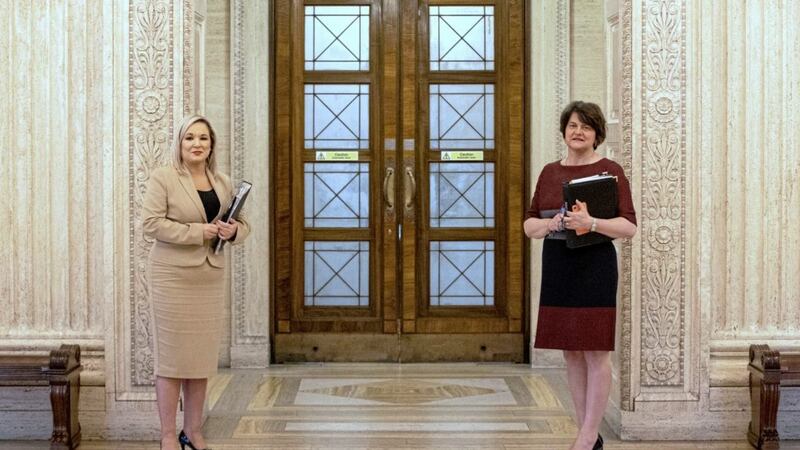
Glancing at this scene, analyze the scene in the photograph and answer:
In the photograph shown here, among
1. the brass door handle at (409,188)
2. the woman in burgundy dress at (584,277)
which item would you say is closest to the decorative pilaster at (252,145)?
the brass door handle at (409,188)

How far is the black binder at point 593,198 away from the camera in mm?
5547

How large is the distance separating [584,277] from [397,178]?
394cm

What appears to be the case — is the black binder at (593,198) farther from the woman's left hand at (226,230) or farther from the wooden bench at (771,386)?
the woman's left hand at (226,230)

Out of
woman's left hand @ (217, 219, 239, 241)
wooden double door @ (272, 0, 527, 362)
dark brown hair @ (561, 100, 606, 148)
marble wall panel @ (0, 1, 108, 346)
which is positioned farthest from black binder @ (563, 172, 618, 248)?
wooden double door @ (272, 0, 527, 362)

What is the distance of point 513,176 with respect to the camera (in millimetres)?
9469

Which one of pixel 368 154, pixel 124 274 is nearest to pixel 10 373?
pixel 124 274

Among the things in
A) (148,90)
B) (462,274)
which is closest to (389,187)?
(462,274)

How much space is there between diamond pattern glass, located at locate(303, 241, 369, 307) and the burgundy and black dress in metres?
3.93

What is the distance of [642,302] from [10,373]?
3.43 m

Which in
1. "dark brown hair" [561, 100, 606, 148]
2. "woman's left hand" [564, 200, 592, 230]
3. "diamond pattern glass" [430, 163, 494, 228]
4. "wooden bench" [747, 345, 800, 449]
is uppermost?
"dark brown hair" [561, 100, 606, 148]

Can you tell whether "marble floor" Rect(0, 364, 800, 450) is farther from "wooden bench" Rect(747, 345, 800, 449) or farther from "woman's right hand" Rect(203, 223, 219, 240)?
"woman's right hand" Rect(203, 223, 219, 240)

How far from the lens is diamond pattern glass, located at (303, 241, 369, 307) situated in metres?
9.56

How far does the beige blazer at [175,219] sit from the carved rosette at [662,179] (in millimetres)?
2333

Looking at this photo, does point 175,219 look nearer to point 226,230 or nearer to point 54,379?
point 226,230
